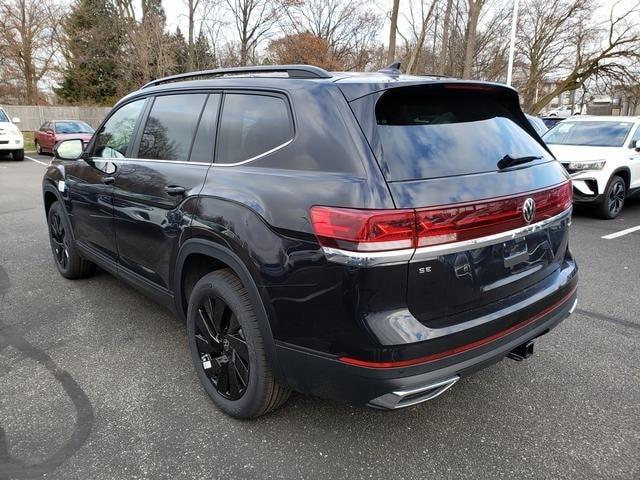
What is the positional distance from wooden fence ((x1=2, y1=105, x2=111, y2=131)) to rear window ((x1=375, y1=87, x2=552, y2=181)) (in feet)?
104

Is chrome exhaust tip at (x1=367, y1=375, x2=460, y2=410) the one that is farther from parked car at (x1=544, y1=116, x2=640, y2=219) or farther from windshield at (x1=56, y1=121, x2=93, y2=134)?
windshield at (x1=56, y1=121, x2=93, y2=134)

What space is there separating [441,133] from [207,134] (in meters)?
1.34

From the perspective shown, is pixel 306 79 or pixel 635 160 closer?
pixel 306 79

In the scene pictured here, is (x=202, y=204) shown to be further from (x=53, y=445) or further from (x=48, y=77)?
(x=48, y=77)

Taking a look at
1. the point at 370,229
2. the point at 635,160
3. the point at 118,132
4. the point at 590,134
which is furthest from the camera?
the point at 590,134

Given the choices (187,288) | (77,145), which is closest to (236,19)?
(77,145)

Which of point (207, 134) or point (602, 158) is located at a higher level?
point (207, 134)

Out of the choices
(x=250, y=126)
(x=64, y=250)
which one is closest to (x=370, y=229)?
(x=250, y=126)

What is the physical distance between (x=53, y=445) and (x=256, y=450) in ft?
3.28

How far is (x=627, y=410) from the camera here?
8.90ft

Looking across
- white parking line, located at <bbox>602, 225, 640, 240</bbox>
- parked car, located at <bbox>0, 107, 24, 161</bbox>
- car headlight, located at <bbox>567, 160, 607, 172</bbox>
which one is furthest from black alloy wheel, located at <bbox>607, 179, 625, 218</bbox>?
parked car, located at <bbox>0, 107, 24, 161</bbox>

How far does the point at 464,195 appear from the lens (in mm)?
2062

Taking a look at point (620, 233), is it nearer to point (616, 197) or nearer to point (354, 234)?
point (616, 197)

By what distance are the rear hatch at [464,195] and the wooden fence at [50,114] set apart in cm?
3189
